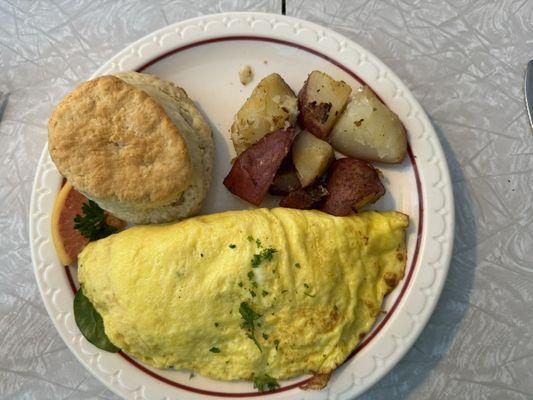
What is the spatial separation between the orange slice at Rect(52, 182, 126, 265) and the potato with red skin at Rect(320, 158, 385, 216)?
1.03m

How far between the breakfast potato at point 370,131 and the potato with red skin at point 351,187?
86 mm

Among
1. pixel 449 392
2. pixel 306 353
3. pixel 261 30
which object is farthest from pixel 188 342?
pixel 261 30

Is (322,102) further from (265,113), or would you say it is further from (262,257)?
(262,257)

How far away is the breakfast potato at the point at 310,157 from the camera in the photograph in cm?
227

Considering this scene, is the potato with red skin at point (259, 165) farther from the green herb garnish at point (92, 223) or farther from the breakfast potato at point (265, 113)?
the green herb garnish at point (92, 223)

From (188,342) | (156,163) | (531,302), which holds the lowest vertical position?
(188,342)

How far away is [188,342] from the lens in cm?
223

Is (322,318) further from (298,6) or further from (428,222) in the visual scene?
(298,6)

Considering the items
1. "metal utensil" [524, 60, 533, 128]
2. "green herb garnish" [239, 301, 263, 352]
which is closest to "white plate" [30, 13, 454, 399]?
"green herb garnish" [239, 301, 263, 352]

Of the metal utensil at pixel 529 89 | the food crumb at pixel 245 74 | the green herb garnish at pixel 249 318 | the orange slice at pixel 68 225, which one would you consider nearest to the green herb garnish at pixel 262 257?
the green herb garnish at pixel 249 318

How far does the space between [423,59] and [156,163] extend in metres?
1.62

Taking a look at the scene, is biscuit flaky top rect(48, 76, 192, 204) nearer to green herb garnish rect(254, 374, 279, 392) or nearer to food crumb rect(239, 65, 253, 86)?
food crumb rect(239, 65, 253, 86)

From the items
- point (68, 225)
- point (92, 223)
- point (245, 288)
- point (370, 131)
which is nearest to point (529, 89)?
point (370, 131)

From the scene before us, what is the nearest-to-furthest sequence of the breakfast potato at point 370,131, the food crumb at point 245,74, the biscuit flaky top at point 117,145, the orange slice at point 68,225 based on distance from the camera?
the biscuit flaky top at point 117,145, the breakfast potato at point 370,131, the orange slice at point 68,225, the food crumb at point 245,74
